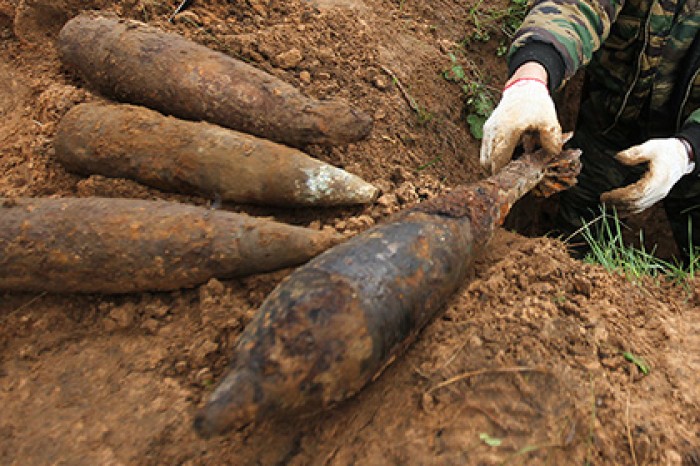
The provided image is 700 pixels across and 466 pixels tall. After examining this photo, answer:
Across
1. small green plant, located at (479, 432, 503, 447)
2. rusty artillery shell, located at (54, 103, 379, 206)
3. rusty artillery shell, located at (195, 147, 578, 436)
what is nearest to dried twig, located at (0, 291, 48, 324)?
rusty artillery shell, located at (54, 103, 379, 206)

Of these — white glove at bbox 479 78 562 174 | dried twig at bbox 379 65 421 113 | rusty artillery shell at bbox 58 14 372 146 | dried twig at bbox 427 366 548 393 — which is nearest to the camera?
dried twig at bbox 427 366 548 393

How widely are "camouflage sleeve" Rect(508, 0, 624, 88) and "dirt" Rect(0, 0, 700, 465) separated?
0.81 m

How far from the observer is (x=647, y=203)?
7.22 ft

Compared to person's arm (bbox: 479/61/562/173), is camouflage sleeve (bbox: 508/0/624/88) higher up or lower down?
higher up

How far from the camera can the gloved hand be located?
6.82 ft

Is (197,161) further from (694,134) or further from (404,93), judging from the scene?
(694,134)

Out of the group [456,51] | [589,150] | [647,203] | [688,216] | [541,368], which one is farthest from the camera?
[589,150]

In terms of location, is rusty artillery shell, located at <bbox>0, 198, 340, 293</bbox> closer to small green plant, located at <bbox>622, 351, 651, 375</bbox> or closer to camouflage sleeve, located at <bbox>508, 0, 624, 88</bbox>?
small green plant, located at <bbox>622, 351, 651, 375</bbox>

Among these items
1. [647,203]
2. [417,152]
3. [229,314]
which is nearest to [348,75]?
[417,152]

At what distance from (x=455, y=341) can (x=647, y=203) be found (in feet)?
4.85

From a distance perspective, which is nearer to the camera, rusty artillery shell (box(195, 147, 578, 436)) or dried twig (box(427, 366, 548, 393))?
rusty artillery shell (box(195, 147, 578, 436))

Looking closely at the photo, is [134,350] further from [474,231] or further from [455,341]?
[474,231]

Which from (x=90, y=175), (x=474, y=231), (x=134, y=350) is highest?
(x=474, y=231)

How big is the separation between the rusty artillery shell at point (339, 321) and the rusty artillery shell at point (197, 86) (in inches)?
30.2
